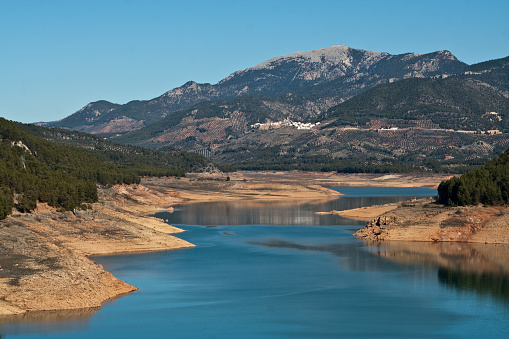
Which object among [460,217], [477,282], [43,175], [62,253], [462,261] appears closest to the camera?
[62,253]

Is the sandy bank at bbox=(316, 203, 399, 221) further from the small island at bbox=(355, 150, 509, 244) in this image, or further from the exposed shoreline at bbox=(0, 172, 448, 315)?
the exposed shoreline at bbox=(0, 172, 448, 315)

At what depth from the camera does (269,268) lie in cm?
8319

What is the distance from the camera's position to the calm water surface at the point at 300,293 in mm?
55750

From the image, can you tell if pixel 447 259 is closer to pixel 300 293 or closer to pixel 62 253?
pixel 300 293

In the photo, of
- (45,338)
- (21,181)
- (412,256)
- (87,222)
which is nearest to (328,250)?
(412,256)

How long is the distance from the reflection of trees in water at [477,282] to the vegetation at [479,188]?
2611cm

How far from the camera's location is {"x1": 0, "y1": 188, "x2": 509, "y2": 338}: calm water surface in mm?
55750

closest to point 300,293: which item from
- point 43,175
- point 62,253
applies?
point 62,253

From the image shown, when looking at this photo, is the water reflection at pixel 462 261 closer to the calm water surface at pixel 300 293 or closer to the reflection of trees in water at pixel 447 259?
the reflection of trees in water at pixel 447 259

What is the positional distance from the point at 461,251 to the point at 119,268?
40.8m

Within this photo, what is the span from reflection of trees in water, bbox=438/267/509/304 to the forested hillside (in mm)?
45049

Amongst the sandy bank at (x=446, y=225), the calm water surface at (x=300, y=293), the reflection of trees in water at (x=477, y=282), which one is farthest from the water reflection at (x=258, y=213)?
the reflection of trees in water at (x=477, y=282)

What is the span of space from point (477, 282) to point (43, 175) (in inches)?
2698

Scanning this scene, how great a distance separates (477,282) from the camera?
75.4m
